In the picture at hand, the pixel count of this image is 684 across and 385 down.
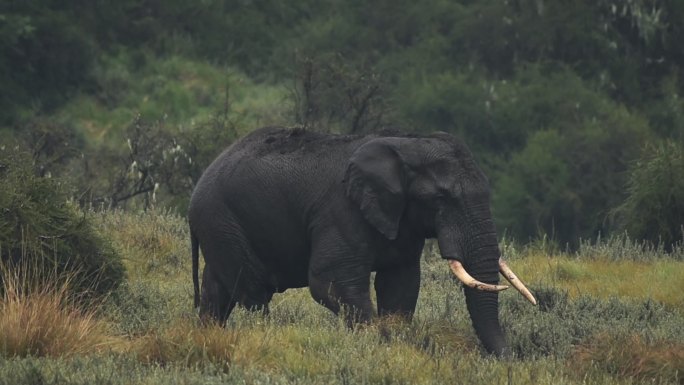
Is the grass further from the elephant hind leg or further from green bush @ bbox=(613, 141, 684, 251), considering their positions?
the elephant hind leg

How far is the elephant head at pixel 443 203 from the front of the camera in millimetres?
12227

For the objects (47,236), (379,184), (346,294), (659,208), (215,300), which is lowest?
(659,208)

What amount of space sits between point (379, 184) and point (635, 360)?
A: 2.54 metres

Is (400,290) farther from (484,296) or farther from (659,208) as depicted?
(659,208)

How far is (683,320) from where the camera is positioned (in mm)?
14180

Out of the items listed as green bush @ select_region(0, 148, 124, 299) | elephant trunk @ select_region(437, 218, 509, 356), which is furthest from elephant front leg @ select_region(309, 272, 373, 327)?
green bush @ select_region(0, 148, 124, 299)

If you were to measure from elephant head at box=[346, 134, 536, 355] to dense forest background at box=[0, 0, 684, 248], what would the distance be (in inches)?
744

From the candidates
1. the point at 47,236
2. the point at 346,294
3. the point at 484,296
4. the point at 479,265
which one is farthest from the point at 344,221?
the point at 47,236

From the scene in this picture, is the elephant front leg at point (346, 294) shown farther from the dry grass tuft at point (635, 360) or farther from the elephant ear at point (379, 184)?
the dry grass tuft at point (635, 360)

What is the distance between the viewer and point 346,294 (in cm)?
1239

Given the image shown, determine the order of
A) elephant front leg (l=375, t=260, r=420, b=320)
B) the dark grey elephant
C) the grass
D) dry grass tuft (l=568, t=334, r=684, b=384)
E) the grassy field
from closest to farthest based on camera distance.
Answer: the grassy field, dry grass tuft (l=568, t=334, r=684, b=384), the dark grey elephant, elephant front leg (l=375, t=260, r=420, b=320), the grass

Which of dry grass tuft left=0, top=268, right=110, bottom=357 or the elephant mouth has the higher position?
dry grass tuft left=0, top=268, right=110, bottom=357

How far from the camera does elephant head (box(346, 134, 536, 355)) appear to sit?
12.2 meters

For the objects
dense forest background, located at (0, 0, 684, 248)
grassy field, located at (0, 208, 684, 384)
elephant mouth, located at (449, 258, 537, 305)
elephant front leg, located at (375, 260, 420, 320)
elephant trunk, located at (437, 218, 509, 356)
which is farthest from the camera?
dense forest background, located at (0, 0, 684, 248)
